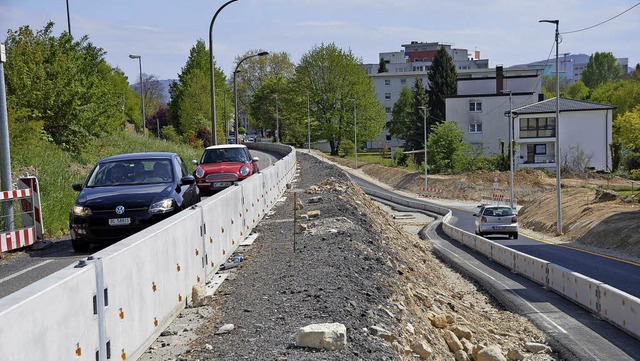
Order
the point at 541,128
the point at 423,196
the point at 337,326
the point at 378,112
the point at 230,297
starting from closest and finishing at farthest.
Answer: the point at 337,326
the point at 230,297
the point at 423,196
the point at 541,128
the point at 378,112

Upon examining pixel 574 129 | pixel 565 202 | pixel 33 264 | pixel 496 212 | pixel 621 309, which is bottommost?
pixel 565 202

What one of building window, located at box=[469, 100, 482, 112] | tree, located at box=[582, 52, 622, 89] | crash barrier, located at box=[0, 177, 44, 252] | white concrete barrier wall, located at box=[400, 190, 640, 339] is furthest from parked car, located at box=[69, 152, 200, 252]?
tree, located at box=[582, 52, 622, 89]

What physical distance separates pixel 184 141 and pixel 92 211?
56.9 metres

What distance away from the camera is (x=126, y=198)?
1312 centimetres

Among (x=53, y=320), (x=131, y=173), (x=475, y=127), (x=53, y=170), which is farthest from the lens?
(x=475, y=127)

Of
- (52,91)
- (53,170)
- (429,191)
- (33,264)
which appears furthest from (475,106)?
(33,264)

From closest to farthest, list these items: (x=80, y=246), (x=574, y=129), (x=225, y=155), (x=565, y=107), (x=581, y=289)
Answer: (x=80, y=246), (x=581, y=289), (x=225, y=155), (x=574, y=129), (x=565, y=107)

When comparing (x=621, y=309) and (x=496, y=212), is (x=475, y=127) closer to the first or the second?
(x=496, y=212)

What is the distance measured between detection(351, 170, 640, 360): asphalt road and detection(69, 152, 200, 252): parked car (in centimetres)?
760

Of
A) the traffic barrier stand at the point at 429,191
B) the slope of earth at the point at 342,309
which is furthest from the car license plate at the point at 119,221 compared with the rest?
the traffic barrier stand at the point at 429,191

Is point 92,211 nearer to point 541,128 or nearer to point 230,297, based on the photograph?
point 230,297

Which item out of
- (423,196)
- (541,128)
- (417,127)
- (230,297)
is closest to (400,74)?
(417,127)

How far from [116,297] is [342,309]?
313 centimetres

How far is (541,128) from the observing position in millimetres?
82812
